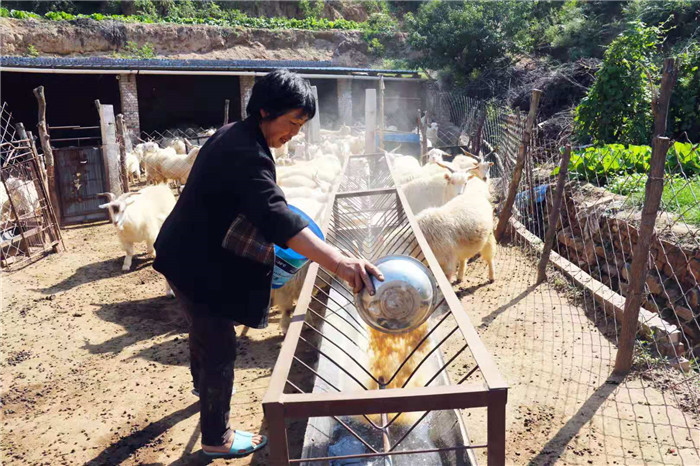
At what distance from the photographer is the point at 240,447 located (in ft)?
10.0

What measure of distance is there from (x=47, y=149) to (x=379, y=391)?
952 cm

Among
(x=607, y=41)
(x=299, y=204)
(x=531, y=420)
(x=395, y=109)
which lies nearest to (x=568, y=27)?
(x=607, y=41)

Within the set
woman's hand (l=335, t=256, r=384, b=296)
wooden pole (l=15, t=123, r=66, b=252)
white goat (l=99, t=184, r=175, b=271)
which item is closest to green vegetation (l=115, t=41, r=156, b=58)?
wooden pole (l=15, t=123, r=66, b=252)

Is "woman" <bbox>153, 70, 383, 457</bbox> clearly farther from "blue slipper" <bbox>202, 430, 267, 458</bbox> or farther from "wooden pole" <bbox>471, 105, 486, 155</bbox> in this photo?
"wooden pole" <bbox>471, 105, 486, 155</bbox>

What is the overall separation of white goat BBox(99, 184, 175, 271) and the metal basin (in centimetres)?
571

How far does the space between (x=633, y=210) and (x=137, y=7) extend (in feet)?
121

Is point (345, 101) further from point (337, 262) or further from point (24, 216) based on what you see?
point (337, 262)

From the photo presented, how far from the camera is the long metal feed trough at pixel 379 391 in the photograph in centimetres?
180

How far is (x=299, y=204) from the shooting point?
19.5 ft

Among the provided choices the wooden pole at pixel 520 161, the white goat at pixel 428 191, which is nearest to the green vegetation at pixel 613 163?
the wooden pole at pixel 520 161

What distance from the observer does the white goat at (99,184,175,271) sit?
7.27 meters

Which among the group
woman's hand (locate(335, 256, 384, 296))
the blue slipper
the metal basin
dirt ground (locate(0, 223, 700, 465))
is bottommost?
dirt ground (locate(0, 223, 700, 465))

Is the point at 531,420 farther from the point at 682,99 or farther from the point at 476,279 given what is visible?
the point at 682,99

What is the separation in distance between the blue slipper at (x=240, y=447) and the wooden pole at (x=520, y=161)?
533 cm
